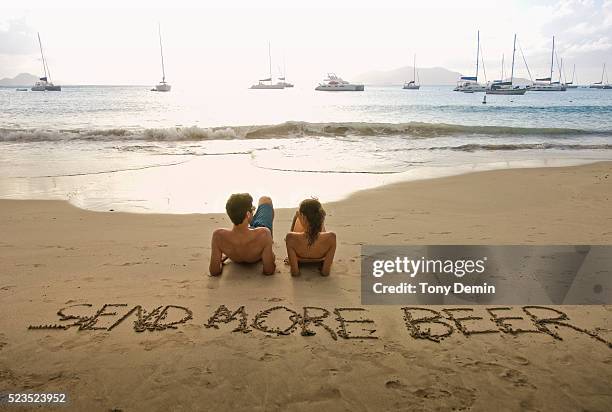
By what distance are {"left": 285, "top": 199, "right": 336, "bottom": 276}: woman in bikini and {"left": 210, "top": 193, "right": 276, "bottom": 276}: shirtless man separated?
9.7 inches

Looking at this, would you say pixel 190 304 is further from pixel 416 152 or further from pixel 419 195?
pixel 416 152

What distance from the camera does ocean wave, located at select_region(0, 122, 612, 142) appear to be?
20891 mm

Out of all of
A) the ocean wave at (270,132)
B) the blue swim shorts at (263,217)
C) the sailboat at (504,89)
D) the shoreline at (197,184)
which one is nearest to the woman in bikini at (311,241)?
the blue swim shorts at (263,217)

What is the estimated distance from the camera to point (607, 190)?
9227mm

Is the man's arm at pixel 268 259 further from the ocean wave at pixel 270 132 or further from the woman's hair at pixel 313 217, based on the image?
the ocean wave at pixel 270 132

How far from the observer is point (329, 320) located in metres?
3.96

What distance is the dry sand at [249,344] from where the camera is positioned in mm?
2938

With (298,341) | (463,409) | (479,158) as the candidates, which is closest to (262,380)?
(298,341)

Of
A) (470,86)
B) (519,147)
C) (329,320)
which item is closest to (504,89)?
(470,86)

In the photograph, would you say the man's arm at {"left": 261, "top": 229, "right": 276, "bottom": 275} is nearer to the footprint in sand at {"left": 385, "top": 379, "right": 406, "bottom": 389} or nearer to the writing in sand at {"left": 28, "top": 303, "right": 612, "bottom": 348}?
the writing in sand at {"left": 28, "top": 303, "right": 612, "bottom": 348}

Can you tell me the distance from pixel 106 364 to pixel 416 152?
47.9 ft

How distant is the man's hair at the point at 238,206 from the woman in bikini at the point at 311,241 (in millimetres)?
568

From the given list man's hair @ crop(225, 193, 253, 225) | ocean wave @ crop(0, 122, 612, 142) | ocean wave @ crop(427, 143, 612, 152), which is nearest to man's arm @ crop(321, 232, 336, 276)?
man's hair @ crop(225, 193, 253, 225)

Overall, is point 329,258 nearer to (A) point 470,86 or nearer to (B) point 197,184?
(B) point 197,184
